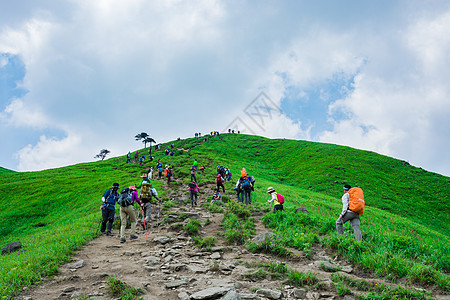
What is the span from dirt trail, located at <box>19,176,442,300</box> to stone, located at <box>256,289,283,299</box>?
0.17 ft

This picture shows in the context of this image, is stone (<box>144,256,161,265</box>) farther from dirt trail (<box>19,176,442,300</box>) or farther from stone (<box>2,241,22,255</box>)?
stone (<box>2,241,22,255</box>)

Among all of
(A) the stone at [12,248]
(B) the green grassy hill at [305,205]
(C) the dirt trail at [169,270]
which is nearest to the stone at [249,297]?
(C) the dirt trail at [169,270]

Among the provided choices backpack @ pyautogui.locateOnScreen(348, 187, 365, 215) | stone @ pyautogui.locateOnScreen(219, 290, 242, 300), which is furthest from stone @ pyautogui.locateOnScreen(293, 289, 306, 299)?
backpack @ pyautogui.locateOnScreen(348, 187, 365, 215)

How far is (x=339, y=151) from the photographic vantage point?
65938mm

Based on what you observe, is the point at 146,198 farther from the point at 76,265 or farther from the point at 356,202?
the point at 356,202

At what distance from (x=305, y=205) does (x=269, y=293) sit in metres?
20.6

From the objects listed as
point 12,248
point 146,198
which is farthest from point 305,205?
point 12,248

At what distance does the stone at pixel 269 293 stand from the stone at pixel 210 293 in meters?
0.76

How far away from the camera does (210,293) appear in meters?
5.20

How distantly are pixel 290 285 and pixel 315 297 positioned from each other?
2.30ft

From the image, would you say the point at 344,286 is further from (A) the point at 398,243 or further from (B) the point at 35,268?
(B) the point at 35,268

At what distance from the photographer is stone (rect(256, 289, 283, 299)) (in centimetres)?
513

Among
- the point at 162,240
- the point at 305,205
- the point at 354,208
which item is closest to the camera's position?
the point at 354,208

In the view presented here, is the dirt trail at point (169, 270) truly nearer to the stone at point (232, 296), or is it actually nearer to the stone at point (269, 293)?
the stone at point (269, 293)
